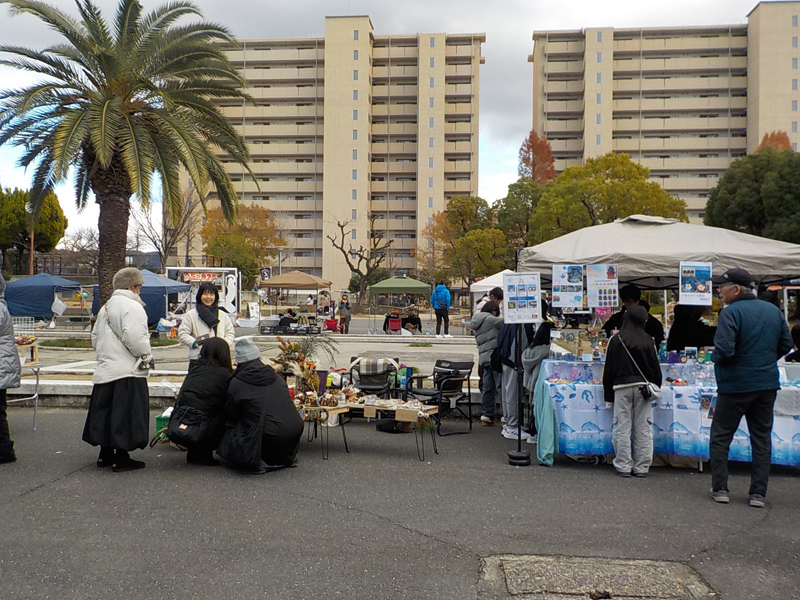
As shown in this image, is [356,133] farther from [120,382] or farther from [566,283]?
[120,382]

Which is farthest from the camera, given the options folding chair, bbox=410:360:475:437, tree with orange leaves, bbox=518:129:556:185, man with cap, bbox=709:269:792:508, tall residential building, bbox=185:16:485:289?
tall residential building, bbox=185:16:485:289

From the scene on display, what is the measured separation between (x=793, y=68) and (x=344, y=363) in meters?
69.8

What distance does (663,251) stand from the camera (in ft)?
24.1

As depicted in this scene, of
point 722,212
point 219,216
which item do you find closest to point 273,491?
point 722,212

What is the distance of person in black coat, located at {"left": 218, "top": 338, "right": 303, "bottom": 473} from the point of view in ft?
20.4

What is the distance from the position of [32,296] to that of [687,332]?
106 feet

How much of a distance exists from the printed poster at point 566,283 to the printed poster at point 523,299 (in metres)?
0.41

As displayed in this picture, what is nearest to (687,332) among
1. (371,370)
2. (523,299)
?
(523,299)

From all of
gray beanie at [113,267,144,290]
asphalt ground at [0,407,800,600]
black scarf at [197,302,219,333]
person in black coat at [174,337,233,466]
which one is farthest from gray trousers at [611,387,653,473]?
gray beanie at [113,267,144,290]

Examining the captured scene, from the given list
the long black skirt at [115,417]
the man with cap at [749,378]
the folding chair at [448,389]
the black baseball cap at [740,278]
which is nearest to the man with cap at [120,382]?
the long black skirt at [115,417]

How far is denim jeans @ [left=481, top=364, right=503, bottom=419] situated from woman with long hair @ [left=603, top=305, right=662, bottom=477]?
2.75 meters

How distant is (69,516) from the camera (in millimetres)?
5035

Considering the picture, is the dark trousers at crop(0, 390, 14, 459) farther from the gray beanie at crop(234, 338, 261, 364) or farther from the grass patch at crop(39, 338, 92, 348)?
the grass patch at crop(39, 338, 92, 348)

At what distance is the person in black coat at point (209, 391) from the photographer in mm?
6320
